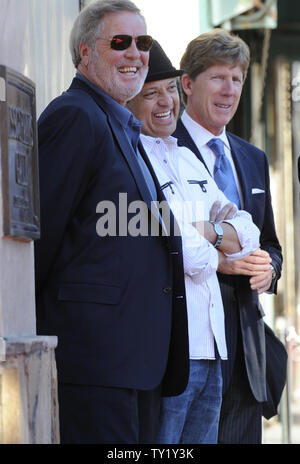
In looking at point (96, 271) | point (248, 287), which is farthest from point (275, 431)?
point (96, 271)

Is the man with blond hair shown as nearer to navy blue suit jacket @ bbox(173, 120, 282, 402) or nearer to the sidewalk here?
navy blue suit jacket @ bbox(173, 120, 282, 402)

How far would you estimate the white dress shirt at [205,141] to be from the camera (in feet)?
15.5

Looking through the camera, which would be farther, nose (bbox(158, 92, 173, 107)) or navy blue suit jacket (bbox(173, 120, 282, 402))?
navy blue suit jacket (bbox(173, 120, 282, 402))

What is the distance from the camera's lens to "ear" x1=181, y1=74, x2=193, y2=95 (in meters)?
4.96

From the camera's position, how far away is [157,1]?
279 inches

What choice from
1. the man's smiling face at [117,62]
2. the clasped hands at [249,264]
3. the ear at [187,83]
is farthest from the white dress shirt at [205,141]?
the man's smiling face at [117,62]

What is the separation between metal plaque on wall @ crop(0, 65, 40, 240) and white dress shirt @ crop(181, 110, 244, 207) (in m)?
1.51

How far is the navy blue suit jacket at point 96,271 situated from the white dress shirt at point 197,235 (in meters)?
0.29

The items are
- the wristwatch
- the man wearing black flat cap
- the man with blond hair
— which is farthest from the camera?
the wristwatch

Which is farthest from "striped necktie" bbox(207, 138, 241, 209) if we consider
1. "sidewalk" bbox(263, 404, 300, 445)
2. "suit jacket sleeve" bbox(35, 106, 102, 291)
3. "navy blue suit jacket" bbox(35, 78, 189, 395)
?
"sidewalk" bbox(263, 404, 300, 445)

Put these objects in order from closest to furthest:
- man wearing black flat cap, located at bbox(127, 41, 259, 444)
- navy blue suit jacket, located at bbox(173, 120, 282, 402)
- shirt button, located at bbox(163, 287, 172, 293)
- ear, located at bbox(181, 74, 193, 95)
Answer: shirt button, located at bbox(163, 287, 172, 293)
man wearing black flat cap, located at bbox(127, 41, 259, 444)
navy blue suit jacket, located at bbox(173, 120, 282, 402)
ear, located at bbox(181, 74, 193, 95)

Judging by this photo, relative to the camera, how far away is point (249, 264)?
14.5 ft

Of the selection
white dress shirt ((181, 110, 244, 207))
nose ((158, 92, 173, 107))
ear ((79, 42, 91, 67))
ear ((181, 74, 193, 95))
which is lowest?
white dress shirt ((181, 110, 244, 207))
